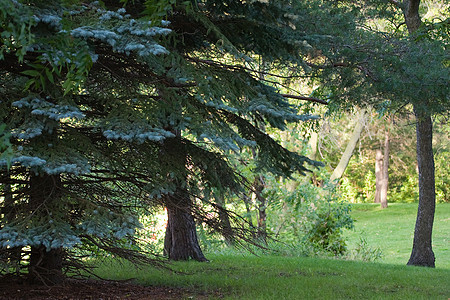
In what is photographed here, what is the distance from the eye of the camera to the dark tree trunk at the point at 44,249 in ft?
17.3

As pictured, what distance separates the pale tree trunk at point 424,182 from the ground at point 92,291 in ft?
19.8

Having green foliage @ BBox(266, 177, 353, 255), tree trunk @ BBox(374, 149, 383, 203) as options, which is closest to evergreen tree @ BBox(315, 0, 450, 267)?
green foliage @ BBox(266, 177, 353, 255)

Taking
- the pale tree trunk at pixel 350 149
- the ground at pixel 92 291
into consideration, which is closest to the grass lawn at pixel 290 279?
the ground at pixel 92 291

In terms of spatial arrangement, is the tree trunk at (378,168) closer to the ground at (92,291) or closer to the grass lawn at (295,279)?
the grass lawn at (295,279)

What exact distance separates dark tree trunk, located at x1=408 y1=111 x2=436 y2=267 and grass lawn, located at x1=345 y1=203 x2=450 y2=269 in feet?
7.41

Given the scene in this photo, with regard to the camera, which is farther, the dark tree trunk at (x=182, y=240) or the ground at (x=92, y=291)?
the dark tree trunk at (x=182, y=240)

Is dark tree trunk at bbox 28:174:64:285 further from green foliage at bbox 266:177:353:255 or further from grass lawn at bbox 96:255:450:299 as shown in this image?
green foliage at bbox 266:177:353:255

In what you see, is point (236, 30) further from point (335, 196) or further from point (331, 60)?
point (335, 196)

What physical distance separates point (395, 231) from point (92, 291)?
19688 millimetres

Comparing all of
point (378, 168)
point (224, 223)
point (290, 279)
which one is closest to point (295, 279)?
point (290, 279)

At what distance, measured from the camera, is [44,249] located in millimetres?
6270

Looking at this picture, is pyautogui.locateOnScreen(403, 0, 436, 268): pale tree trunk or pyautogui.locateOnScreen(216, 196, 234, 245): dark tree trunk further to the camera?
pyautogui.locateOnScreen(403, 0, 436, 268): pale tree trunk

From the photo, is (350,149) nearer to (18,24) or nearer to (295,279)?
(295,279)

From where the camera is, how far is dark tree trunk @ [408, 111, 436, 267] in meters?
10.9
